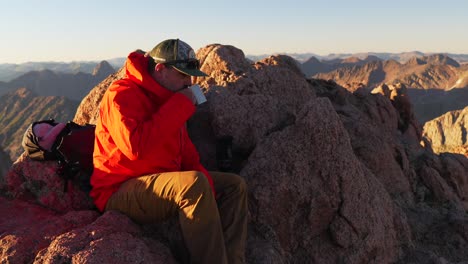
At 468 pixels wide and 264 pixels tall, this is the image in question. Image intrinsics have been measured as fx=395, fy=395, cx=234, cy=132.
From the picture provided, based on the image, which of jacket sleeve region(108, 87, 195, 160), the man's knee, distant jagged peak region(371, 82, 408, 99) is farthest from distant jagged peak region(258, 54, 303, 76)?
distant jagged peak region(371, 82, 408, 99)

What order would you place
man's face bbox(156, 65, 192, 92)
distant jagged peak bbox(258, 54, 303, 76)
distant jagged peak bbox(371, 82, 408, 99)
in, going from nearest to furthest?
man's face bbox(156, 65, 192, 92) < distant jagged peak bbox(258, 54, 303, 76) < distant jagged peak bbox(371, 82, 408, 99)

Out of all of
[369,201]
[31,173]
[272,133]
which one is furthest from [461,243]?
[31,173]

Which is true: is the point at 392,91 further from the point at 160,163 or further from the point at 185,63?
the point at 160,163

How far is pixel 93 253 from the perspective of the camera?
177 inches

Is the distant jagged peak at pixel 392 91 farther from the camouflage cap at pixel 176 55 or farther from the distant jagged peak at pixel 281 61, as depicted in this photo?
the camouflage cap at pixel 176 55

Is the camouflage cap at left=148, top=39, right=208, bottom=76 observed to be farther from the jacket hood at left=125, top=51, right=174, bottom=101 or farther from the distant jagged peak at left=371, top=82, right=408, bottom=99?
the distant jagged peak at left=371, top=82, right=408, bottom=99

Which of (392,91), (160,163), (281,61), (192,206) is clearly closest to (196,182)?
(192,206)

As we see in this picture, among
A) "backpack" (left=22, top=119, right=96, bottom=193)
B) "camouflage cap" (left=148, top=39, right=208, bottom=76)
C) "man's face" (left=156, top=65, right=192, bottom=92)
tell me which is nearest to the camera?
"camouflage cap" (left=148, top=39, right=208, bottom=76)

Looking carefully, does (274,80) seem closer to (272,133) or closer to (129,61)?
(272,133)

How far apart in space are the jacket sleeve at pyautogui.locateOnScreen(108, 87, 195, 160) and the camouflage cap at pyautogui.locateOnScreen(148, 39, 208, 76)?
385mm

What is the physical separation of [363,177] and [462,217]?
4.27 metres

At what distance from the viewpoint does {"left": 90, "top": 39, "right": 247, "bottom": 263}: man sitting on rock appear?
4758mm

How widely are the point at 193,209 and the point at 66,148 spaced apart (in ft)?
7.95

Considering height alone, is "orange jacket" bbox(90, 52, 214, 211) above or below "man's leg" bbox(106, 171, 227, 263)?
above
